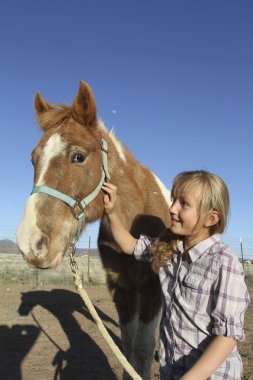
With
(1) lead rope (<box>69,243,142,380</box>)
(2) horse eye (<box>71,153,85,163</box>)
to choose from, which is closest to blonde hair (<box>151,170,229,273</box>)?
(1) lead rope (<box>69,243,142,380</box>)

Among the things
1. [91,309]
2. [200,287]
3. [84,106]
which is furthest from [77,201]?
[200,287]

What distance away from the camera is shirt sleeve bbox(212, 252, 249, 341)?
5.84ft

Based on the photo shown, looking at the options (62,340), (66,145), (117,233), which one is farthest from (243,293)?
(62,340)

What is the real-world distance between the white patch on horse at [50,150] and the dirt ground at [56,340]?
368cm

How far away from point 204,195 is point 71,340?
603cm

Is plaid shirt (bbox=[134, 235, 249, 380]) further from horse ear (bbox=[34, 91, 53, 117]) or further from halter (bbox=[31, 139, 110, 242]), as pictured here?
horse ear (bbox=[34, 91, 53, 117])

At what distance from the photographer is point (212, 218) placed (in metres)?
2.10

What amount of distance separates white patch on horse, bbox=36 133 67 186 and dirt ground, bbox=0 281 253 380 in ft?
12.1

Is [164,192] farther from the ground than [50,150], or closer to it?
closer to it

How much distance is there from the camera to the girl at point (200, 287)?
181 cm

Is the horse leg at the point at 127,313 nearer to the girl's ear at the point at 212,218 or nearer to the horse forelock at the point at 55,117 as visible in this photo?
the horse forelock at the point at 55,117

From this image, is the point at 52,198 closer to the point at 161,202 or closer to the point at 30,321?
the point at 161,202

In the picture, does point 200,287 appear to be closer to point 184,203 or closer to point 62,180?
point 184,203

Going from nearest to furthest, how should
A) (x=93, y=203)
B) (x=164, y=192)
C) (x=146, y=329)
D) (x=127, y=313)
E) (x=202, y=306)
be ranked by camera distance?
(x=202, y=306) < (x=93, y=203) < (x=146, y=329) < (x=127, y=313) < (x=164, y=192)
